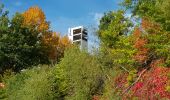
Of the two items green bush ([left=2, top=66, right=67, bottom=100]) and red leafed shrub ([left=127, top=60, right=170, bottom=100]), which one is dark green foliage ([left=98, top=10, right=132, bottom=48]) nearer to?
green bush ([left=2, top=66, right=67, bottom=100])

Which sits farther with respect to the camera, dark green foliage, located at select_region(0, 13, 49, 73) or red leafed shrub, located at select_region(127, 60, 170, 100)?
dark green foliage, located at select_region(0, 13, 49, 73)

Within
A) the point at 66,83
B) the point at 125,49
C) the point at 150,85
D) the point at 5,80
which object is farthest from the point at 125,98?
the point at 5,80

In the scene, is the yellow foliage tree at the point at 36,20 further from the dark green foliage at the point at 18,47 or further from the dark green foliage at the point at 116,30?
the dark green foliage at the point at 116,30

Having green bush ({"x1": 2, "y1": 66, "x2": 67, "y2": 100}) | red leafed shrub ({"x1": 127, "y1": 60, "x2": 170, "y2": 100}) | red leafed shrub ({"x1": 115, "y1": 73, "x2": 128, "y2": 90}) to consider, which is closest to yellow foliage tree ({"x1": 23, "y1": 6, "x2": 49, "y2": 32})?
green bush ({"x1": 2, "y1": 66, "x2": 67, "y2": 100})

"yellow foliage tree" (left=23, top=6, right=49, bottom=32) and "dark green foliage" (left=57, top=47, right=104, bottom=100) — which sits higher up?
"yellow foliage tree" (left=23, top=6, right=49, bottom=32)

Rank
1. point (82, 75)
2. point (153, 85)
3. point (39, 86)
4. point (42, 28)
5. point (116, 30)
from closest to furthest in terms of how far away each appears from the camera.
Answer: point (153, 85) < point (82, 75) < point (39, 86) < point (116, 30) < point (42, 28)

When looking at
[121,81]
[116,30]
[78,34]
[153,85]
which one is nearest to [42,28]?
[116,30]

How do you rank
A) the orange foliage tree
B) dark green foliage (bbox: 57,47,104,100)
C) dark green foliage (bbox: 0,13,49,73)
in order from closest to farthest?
1. dark green foliage (bbox: 57,47,104,100)
2. dark green foliage (bbox: 0,13,49,73)
3. the orange foliage tree

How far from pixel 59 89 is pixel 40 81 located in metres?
1.51

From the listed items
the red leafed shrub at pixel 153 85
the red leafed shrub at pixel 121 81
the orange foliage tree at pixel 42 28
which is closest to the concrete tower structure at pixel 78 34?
the orange foliage tree at pixel 42 28

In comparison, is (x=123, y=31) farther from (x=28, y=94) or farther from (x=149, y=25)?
(x=28, y=94)

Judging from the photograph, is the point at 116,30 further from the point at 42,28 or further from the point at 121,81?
the point at 42,28

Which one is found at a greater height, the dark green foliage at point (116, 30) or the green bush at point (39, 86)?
the dark green foliage at point (116, 30)

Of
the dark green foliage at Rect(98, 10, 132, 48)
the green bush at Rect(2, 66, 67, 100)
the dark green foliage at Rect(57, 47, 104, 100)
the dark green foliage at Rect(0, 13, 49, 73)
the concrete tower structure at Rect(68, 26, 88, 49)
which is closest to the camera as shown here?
the dark green foliage at Rect(57, 47, 104, 100)
